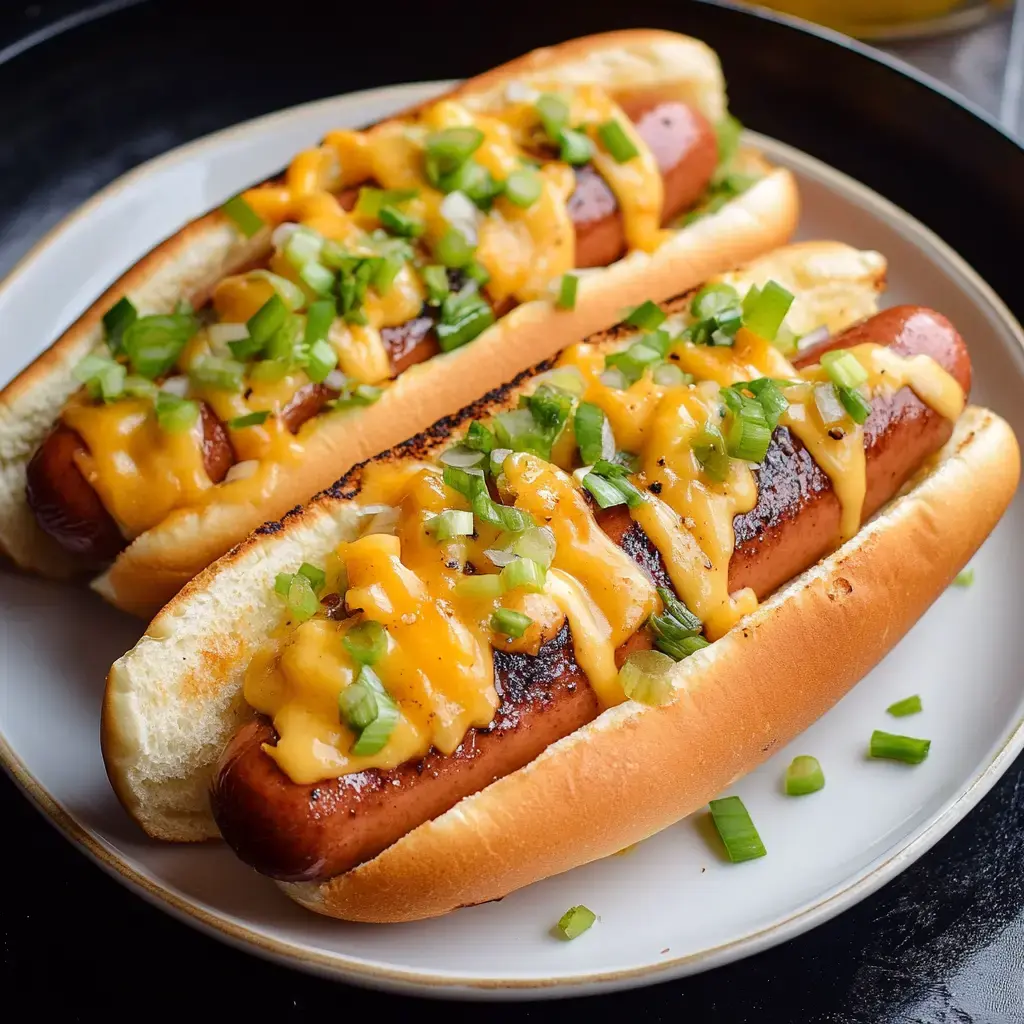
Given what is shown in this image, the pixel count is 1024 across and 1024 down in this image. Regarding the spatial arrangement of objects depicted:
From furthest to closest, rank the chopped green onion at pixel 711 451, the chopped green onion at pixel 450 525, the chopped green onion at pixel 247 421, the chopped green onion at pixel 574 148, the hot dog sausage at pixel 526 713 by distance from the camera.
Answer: the chopped green onion at pixel 574 148, the chopped green onion at pixel 247 421, the chopped green onion at pixel 711 451, the chopped green onion at pixel 450 525, the hot dog sausage at pixel 526 713

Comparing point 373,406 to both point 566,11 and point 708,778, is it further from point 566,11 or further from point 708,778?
point 566,11

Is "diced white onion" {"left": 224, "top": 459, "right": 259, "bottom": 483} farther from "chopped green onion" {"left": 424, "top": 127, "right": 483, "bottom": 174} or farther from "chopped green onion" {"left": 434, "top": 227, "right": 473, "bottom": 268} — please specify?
"chopped green onion" {"left": 424, "top": 127, "right": 483, "bottom": 174}

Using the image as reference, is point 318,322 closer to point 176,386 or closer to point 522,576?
point 176,386

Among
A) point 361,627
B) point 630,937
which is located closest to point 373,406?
point 361,627

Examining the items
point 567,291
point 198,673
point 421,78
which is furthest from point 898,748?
point 421,78

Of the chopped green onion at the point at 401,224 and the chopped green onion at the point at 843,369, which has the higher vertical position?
the chopped green onion at the point at 401,224

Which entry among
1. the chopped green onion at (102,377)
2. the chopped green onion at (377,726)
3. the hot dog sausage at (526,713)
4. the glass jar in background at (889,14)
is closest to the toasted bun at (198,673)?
the hot dog sausage at (526,713)

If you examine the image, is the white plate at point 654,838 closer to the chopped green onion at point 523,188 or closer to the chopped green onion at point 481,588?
the chopped green onion at point 481,588
